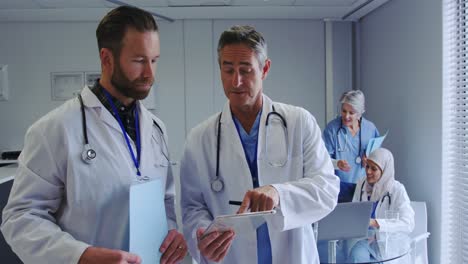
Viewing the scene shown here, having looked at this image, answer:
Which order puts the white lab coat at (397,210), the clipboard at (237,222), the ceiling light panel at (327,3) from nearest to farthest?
the clipboard at (237,222)
the white lab coat at (397,210)
the ceiling light panel at (327,3)

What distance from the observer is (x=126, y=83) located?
123 cm

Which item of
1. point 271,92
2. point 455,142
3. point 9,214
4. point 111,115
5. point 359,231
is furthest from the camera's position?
point 271,92

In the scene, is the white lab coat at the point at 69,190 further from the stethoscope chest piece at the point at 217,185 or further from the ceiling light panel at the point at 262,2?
the ceiling light panel at the point at 262,2

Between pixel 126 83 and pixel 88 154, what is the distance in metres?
0.24

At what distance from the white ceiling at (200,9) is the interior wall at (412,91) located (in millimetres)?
391

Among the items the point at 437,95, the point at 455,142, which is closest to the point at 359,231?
the point at 455,142

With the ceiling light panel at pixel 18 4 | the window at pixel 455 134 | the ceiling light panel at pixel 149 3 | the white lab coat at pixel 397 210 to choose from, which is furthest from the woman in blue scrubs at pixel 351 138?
the ceiling light panel at pixel 18 4

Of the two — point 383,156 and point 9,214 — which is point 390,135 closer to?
point 383,156

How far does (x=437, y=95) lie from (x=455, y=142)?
1.26 ft

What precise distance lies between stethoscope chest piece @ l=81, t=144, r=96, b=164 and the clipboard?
1.27 feet

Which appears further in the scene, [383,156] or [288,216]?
[383,156]

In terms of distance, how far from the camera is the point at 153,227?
121cm

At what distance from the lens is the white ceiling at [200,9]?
4090mm

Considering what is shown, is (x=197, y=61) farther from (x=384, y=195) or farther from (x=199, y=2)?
(x=384, y=195)
